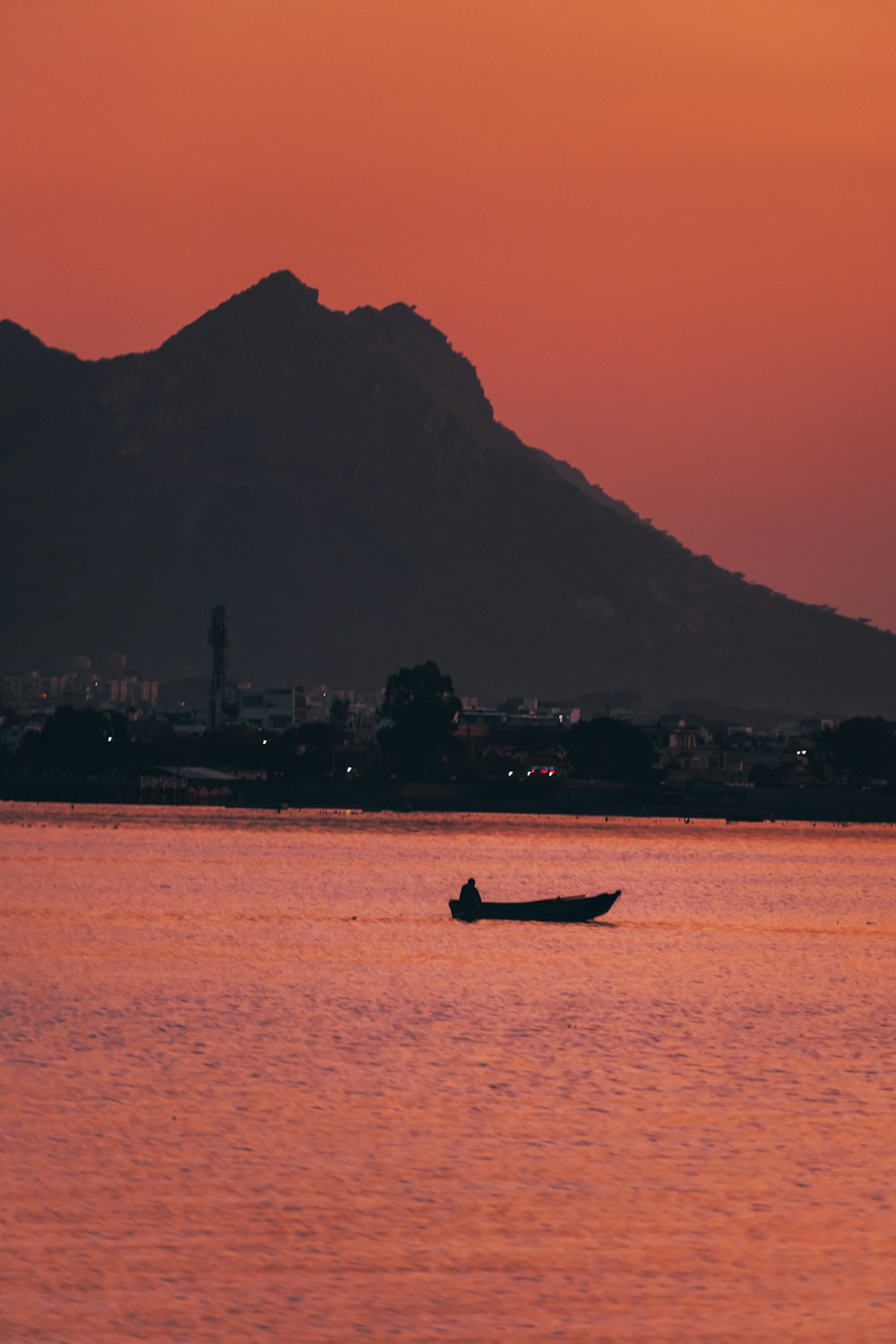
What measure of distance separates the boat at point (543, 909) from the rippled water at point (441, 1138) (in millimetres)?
6606

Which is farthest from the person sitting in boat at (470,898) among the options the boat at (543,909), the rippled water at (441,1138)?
the rippled water at (441,1138)

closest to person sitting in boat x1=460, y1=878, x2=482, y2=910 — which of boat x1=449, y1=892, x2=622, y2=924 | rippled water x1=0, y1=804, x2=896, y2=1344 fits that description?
boat x1=449, y1=892, x2=622, y2=924

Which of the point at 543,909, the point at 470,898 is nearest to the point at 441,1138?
the point at 470,898

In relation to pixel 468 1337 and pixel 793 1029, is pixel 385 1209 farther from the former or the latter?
pixel 793 1029

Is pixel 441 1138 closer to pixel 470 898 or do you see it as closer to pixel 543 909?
pixel 470 898

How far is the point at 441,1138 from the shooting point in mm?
36438

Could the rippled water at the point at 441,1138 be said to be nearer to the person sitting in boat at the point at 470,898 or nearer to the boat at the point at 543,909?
the person sitting in boat at the point at 470,898

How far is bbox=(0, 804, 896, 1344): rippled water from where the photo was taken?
25047 millimetres

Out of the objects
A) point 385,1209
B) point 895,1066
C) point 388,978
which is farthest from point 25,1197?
point 388,978

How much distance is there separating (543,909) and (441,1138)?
57128mm

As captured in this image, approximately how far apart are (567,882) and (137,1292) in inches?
4060

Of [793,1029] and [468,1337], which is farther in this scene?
[793,1029]

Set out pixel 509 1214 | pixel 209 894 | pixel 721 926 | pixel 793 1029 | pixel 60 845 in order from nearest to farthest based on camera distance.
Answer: pixel 509 1214
pixel 793 1029
pixel 721 926
pixel 209 894
pixel 60 845

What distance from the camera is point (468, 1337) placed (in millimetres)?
23266
